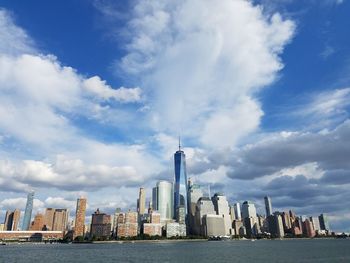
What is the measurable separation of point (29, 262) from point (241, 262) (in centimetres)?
7212

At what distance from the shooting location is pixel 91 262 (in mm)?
114125

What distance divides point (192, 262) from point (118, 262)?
24917 mm

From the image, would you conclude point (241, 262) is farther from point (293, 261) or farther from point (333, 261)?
point (333, 261)

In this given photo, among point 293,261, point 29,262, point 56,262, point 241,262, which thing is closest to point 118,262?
point 56,262

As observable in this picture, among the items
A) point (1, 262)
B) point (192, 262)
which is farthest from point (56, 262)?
point (192, 262)

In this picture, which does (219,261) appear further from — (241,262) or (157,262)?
(157,262)

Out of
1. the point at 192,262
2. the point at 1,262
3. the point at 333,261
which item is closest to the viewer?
the point at 333,261

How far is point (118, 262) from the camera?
114 m

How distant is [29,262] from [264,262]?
78894 millimetres

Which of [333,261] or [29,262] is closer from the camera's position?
[333,261]

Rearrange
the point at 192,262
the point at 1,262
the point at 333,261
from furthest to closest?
1. the point at 1,262
2. the point at 192,262
3. the point at 333,261

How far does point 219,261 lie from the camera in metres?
110

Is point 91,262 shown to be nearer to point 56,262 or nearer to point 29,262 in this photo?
point 56,262

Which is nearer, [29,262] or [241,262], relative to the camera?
Answer: [241,262]
